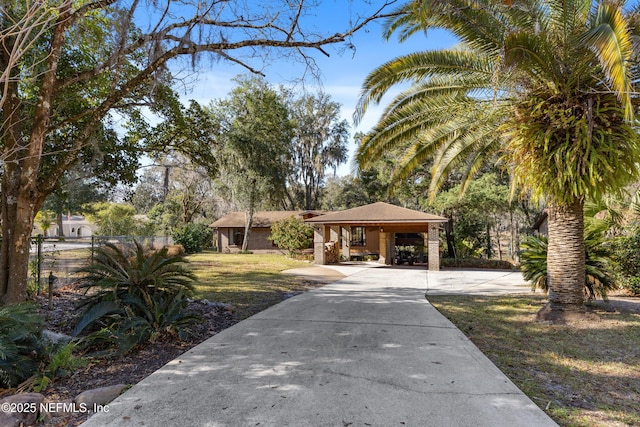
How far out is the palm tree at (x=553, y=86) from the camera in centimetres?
575

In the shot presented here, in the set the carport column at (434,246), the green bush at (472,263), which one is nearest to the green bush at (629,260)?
the carport column at (434,246)

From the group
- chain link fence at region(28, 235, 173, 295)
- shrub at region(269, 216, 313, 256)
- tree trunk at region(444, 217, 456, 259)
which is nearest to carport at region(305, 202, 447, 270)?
shrub at region(269, 216, 313, 256)

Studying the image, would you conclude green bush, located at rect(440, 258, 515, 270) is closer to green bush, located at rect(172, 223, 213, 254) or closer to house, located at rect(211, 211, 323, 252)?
house, located at rect(211, 211, 323, 252)

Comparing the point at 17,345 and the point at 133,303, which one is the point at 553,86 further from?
the point at 17,345

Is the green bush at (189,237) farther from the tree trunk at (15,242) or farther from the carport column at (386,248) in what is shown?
the tree trunk at (15,242)

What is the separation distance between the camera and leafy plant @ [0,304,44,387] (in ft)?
11.5

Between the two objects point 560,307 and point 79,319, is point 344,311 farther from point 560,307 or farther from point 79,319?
point 79,319

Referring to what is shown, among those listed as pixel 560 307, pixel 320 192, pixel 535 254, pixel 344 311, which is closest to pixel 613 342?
pixel 560 307

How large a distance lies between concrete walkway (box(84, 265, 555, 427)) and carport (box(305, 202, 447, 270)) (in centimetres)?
1191

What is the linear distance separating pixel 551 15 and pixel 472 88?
202cm

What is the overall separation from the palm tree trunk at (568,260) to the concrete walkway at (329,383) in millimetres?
2350

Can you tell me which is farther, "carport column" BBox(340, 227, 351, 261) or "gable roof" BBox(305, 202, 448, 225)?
"carport column" BBox(340, 227, 351, 261)

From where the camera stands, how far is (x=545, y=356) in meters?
4.72

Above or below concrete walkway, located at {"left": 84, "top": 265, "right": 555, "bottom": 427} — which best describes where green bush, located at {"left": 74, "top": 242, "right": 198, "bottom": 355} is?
above
